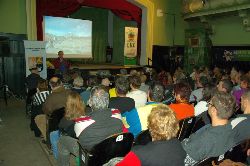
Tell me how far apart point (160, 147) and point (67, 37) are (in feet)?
35.3

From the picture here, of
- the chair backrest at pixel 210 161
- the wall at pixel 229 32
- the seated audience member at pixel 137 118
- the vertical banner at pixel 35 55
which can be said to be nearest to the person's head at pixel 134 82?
the seated audience member at pixel 137 118

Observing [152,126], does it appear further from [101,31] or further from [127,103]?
[101,31]

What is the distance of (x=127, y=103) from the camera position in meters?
3.46

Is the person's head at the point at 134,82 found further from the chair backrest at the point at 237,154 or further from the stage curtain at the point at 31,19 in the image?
the stage curtain at the point at 31,19

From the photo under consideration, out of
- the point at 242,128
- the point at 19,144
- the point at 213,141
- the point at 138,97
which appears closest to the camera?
the point at 213,141

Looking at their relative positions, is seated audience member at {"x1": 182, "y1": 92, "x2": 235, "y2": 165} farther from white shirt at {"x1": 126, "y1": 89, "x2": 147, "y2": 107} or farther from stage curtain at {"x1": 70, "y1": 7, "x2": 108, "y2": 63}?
stage curtain at {"x1": 70, "y1": 7, "x2": 108, "y2": 63}

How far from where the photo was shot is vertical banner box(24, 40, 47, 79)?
770cm

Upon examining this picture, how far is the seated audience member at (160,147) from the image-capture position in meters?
1.70

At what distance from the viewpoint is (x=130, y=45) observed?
11.5 metres

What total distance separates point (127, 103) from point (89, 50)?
32.1 feet

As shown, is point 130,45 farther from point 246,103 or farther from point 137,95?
point 246,103

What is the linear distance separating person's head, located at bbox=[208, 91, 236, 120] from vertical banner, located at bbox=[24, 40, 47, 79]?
6526 mm

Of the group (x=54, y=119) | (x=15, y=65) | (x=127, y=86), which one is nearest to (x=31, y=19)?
(x=15, y=65)

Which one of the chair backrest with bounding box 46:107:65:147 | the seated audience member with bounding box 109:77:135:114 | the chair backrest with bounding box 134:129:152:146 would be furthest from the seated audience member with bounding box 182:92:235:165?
→ the chair backrest with bounding box 46:107:65:147
